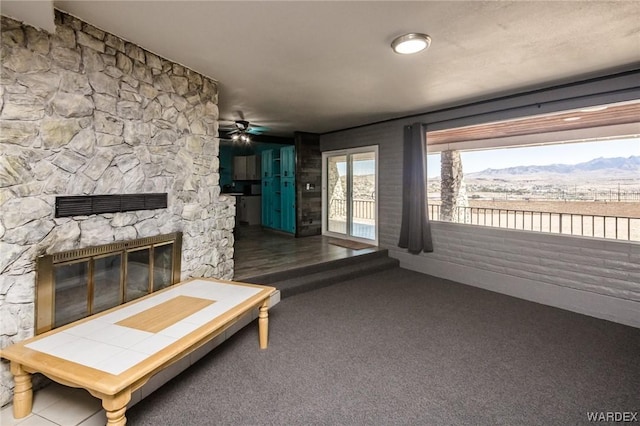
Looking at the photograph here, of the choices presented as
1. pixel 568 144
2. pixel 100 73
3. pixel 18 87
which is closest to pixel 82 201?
pixel 18 87

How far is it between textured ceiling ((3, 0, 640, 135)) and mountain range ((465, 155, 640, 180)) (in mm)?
1039

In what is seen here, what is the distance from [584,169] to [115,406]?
4.96m

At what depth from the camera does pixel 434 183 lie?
503 centimetres

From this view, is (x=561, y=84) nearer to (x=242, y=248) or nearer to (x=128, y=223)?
(x=128, y=223)

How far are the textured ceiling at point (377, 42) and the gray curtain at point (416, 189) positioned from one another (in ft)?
3.08

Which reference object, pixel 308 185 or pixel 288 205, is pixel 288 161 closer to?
pixel 308 185

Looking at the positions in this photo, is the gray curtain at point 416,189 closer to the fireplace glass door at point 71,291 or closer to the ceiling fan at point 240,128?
the ceiling fan at point 240,128

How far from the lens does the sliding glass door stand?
5781 mm

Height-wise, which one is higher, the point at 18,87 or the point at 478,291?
the point at 18,87

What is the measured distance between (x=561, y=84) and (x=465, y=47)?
5.32 feet

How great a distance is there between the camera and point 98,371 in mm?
1521

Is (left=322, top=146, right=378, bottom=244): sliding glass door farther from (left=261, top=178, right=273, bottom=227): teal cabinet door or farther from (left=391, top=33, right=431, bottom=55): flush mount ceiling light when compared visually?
(left=391, top=33, right=431, bottom=55): flush mount ceiling light

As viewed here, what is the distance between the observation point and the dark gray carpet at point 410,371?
1894 millimetres

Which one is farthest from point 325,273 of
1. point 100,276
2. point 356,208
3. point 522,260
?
point 100,276
